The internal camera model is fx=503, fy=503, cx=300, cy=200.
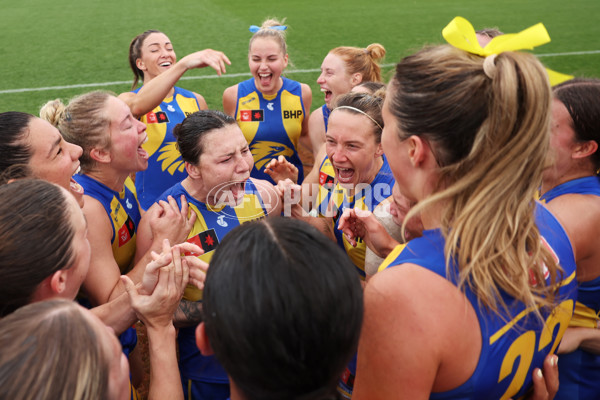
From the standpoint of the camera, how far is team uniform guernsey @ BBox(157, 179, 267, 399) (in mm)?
2676

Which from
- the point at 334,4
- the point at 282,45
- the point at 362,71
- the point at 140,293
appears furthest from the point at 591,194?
the point at 334,4

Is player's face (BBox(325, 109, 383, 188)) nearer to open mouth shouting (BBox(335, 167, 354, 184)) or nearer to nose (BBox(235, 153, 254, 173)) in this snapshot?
open mouth shouting (BBox(335, 167, 354, 184))

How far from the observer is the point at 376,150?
326cm

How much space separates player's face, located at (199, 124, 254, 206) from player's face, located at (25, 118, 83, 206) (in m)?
0.74

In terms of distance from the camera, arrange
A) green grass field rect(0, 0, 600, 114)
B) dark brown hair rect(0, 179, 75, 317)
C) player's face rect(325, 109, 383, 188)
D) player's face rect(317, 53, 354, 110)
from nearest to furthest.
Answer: dark brown hair rect(0, 179, 75, 317) < player's face rect(325, 109, 383, 188) < player's face rect(317, 53, 354, 110) < green grass field rect(0, 0, 600, 114)

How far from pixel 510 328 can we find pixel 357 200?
196cm

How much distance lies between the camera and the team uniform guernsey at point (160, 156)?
14.5 ft

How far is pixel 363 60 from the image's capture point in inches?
188

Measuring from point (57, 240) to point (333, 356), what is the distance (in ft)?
3.67

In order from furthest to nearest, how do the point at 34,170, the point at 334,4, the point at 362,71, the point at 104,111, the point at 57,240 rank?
the point at 334,4 < the point at 362,71 < the point at 104,111 < the point at 34,170 < the point at 57,240

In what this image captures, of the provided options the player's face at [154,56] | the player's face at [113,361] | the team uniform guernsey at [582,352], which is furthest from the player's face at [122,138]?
the team uniform guernsey at [582,352]

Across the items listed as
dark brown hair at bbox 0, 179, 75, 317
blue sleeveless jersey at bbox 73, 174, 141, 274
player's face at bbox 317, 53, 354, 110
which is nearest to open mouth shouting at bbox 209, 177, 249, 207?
blue sleeveless jersey at bbox 73, 174, 141, 274

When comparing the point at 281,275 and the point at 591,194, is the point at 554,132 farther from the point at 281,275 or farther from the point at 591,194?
the point at 281,275

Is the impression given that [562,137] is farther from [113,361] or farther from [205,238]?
[113,361]
